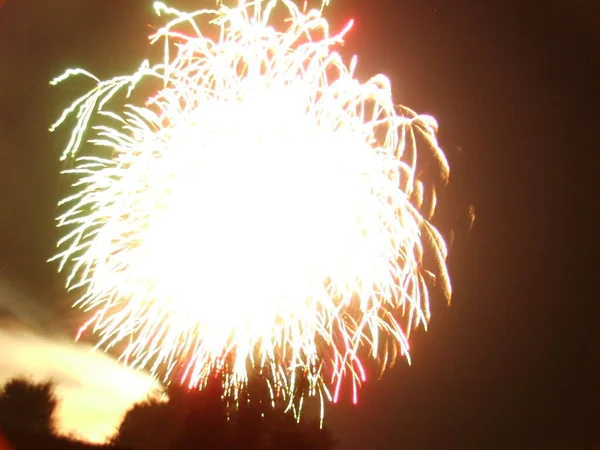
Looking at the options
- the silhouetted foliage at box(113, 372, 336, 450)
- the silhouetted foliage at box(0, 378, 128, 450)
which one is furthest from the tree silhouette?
the silhouetted foliage at box(113, 372, 336, 450)

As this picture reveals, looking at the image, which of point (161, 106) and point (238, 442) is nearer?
point (161, 106)

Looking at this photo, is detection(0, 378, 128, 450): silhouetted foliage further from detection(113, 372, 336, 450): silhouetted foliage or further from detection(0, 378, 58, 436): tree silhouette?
detection(113, 372, 336, 450): silhouetted foliage

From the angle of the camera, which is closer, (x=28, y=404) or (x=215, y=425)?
(x=215, y=425)

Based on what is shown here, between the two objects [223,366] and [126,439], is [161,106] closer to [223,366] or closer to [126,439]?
[223,366]

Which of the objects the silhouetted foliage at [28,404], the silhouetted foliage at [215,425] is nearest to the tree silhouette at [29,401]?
the silhouetted foliage at [28,404]

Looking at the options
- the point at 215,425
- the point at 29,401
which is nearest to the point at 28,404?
the point at 29,401

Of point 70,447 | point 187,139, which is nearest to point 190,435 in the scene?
point 70,447

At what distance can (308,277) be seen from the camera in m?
8.67

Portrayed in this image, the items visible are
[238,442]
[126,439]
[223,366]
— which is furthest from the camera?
[126,439]

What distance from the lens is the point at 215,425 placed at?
53.7ft

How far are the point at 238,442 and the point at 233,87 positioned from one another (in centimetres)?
1314

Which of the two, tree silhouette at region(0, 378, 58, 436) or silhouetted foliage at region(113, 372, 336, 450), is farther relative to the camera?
tree silhouette at region(0, 378, 58, 436)

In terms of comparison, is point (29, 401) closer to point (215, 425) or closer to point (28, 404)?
point (28, 404)

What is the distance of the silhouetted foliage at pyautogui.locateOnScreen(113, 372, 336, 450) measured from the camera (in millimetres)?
16391
